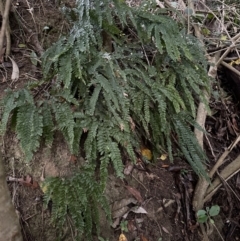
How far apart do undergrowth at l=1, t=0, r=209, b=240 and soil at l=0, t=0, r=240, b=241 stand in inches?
8.1

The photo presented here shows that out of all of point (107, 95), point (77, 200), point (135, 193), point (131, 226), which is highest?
point (107, 95)

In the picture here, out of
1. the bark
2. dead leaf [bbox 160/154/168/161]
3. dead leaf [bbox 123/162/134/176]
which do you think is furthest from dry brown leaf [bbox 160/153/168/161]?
the bark

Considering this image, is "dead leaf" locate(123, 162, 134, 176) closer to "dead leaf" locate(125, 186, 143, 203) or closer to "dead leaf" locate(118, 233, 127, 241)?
"dead leaf" locate(125, 186, 143, 203)

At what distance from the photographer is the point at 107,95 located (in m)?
2.88

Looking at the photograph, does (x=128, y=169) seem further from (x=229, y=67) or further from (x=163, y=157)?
(x=229, y=67)

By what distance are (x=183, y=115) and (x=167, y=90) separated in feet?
1.13

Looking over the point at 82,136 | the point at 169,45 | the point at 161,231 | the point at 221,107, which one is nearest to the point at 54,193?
the point at 82,136

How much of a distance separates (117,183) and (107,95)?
869mm

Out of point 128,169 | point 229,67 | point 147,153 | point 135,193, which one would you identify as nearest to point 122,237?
point 135,193

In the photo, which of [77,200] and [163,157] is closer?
[77,200]

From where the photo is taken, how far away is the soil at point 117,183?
8.88ft

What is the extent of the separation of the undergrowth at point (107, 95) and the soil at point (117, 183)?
21cm

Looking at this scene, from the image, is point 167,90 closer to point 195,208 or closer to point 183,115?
point 183,115

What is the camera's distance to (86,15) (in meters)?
3.18
